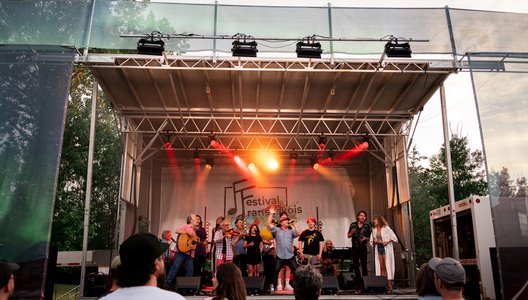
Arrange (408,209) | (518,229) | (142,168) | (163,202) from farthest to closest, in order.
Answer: (163,202) → (142,168) → (408,209) → (518,229)

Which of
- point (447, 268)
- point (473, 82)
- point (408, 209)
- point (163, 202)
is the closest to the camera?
point (447, 268)

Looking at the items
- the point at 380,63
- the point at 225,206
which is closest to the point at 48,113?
the point at 380,63

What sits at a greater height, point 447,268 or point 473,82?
point 473,82

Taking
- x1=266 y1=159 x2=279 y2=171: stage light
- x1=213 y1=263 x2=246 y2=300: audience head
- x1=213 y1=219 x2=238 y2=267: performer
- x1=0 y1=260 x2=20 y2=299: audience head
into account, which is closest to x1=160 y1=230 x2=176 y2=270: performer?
x1=213 y1=219 x2=238 y2=267: performer

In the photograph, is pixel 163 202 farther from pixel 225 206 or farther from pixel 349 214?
pixel 349 214

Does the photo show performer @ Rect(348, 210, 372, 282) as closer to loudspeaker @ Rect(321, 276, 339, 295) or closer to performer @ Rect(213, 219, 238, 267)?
loudspeaker @ Rect(321, 276, 339, 295)

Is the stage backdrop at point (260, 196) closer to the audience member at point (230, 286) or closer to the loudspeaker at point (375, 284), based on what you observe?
the loudspeaker at point (375, 284)

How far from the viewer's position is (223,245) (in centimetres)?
983

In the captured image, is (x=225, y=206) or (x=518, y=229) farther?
(x=225, y=206)

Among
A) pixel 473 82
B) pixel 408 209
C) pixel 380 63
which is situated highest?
pixel 380 63

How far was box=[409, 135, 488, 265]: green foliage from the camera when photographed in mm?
28109

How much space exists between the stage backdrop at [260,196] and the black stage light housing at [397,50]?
663cm

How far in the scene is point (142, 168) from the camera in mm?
12727

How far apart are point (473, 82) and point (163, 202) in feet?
31.3
